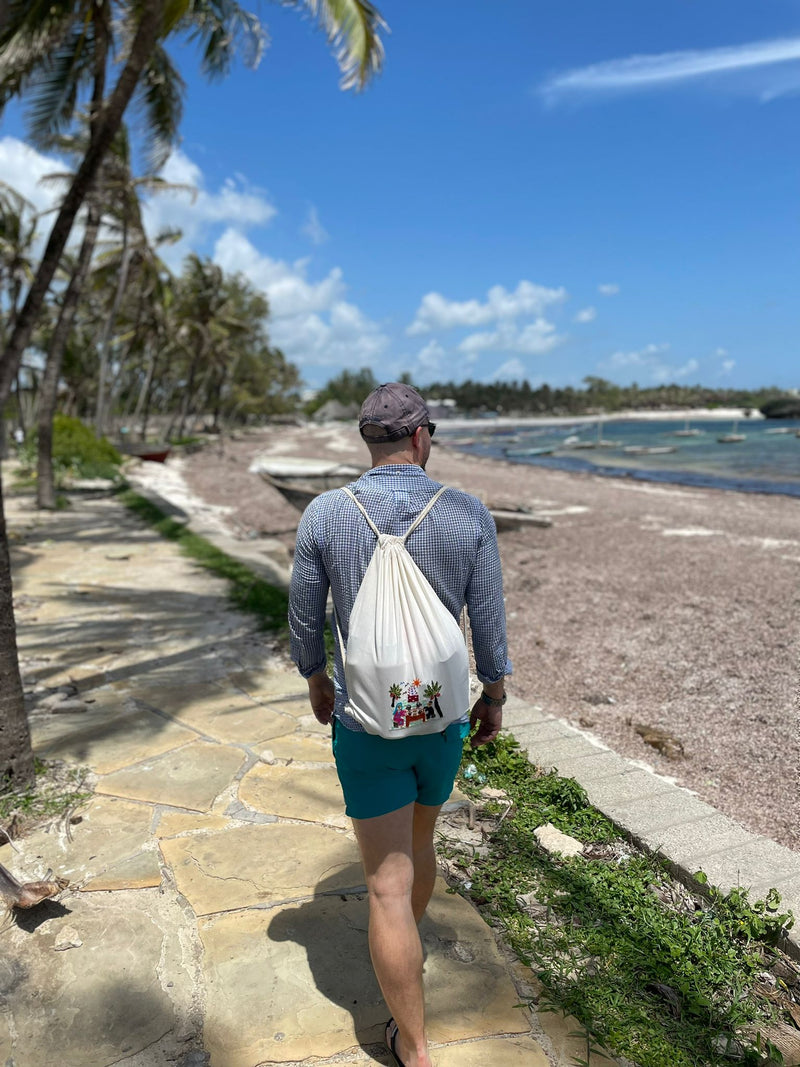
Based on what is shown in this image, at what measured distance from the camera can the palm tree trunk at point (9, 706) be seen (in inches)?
132

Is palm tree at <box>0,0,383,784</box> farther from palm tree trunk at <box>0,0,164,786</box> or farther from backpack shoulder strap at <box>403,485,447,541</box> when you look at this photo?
backpack shoulder strap at <box>403,485,447,541</box>

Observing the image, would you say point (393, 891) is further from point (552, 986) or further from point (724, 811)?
point (724, 811)

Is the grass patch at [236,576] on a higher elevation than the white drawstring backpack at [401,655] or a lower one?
lower

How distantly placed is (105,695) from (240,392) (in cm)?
5888

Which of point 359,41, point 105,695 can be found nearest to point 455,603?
point 105,695

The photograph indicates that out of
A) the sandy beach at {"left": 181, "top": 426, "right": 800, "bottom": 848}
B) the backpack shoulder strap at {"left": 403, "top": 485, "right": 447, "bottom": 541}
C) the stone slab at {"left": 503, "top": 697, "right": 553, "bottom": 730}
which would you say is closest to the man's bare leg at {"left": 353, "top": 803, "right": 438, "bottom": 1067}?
the backpack shoulder strap at {"left": 403, "top": 485, "right": 447, "bottom": 541}

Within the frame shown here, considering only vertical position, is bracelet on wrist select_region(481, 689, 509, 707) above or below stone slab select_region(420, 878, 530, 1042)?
above

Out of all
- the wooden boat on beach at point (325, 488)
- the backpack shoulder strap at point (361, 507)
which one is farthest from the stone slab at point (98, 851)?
A: the wooden boat on beach at point (325, 488)

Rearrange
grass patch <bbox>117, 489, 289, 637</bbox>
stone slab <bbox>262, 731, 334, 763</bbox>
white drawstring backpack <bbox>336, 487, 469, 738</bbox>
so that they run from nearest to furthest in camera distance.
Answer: white drawstring backpack <bbox>336, 487, 469, 738</bbox>
stone slab <bbox>262, 731, 334, 763</bbox>
grass patch <bbox>117, 489, 289, 637</bbox>

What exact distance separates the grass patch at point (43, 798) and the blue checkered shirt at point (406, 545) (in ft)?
6.40

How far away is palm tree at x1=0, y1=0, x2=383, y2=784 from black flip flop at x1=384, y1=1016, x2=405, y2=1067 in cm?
862

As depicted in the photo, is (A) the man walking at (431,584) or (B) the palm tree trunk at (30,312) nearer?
(A) the man walking at (431,584)

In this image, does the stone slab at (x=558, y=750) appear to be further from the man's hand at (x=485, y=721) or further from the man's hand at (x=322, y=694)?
the man's hand at (x=322, y=694)

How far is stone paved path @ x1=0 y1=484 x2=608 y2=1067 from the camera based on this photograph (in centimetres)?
210
